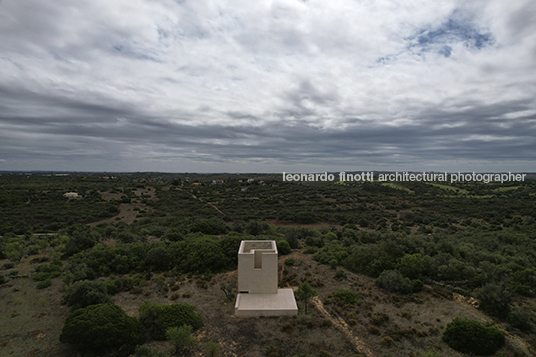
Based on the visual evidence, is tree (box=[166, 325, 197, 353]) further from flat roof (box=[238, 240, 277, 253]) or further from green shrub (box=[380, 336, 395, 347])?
green shrub (box=[380, 336, 395, 347])

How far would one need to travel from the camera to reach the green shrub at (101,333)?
896 cm

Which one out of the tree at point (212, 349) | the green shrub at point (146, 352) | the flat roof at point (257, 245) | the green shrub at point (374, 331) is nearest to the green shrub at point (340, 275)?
the flat roof at point (257, 245)

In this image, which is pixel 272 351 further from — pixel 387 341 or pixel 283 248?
pixel 283 248

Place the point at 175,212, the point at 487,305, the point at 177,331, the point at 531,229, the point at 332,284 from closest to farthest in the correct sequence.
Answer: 1. the point at 177,331
2. the point at 487,305
3. the point at 332,284
4. the point at 531,229
5. the point at 175,212

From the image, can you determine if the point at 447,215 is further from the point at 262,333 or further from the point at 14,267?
the point at 14,267

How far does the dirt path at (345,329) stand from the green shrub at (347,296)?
1.10 meters

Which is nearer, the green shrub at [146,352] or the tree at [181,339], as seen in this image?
the green shrub at [146,352]

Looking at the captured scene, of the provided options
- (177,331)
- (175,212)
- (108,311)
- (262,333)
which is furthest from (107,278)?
(175,212)

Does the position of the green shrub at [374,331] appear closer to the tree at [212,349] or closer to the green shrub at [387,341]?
the green shrub at [387,341]

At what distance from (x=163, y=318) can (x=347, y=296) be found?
29.9ft

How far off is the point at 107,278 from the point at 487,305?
20962 millimetres

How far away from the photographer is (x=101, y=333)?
9.09 metres

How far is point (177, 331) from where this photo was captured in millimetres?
9258

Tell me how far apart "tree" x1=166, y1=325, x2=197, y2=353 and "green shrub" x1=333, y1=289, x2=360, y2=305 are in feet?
24.8
